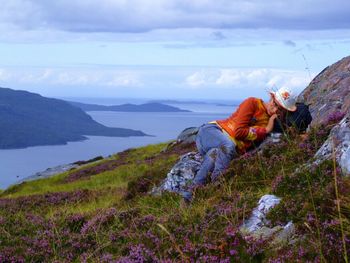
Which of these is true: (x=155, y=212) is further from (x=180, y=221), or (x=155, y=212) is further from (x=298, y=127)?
(x=298, y=127)

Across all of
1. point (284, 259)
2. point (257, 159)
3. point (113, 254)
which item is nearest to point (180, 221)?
point (113, 254)

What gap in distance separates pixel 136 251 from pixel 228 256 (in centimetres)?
133

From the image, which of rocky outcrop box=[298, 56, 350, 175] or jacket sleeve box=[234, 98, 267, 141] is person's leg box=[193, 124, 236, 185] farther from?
rocky outcrop box=[298, 56, 350, 175]

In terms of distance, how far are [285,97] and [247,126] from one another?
1087mm

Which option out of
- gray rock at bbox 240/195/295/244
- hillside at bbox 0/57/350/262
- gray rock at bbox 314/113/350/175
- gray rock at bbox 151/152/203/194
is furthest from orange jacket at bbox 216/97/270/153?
gray rock at bbox 240/195/295/244

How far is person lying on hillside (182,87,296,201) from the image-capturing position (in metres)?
12.7

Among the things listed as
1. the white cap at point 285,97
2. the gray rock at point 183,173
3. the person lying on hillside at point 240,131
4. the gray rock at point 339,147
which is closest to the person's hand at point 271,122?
the person lying on hillside at point 240,131

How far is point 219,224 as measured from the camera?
8398 mm

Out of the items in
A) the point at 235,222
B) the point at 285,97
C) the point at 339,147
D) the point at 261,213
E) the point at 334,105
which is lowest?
the point at 235,222

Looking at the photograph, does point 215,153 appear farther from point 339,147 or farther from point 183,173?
point 339,147

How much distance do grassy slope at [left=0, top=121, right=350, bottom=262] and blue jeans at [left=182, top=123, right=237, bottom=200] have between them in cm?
48

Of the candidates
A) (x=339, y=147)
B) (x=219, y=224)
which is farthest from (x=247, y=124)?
(x=219, y=224)

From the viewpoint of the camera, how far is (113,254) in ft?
26.7

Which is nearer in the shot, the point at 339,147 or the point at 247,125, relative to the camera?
the point at 339,147
